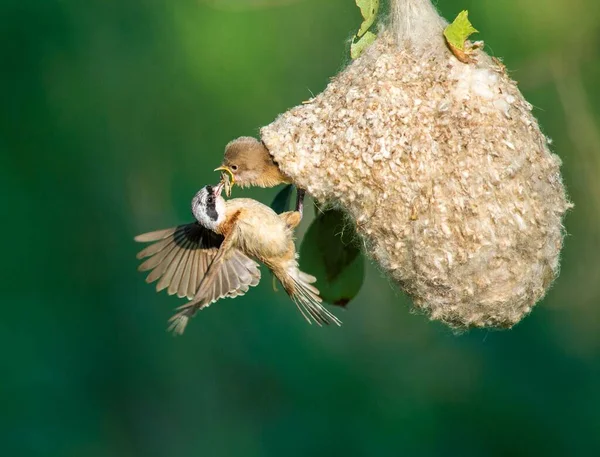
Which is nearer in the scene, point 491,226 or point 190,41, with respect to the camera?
point 491,226

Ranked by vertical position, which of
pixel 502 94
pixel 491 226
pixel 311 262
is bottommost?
pixel 311 262

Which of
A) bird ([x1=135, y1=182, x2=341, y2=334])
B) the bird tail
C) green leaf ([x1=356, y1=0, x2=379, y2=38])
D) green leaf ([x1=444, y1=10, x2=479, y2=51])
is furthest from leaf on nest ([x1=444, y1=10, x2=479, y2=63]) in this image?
the bird tail

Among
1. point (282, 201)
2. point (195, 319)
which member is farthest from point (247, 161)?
point (195, 319)

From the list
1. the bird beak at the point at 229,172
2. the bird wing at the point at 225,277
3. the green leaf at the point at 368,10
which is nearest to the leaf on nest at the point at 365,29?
the green leaf at the point at 368,10

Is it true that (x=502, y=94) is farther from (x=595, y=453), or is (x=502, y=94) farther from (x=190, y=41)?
(x=595, y=453)

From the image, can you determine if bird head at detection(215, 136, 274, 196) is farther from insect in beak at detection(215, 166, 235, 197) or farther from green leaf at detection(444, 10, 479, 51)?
green leaf at detection(444, 10, 479, 51)

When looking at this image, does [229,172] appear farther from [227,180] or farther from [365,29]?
[365,29]

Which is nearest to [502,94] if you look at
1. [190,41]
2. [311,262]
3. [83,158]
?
[311,262]
